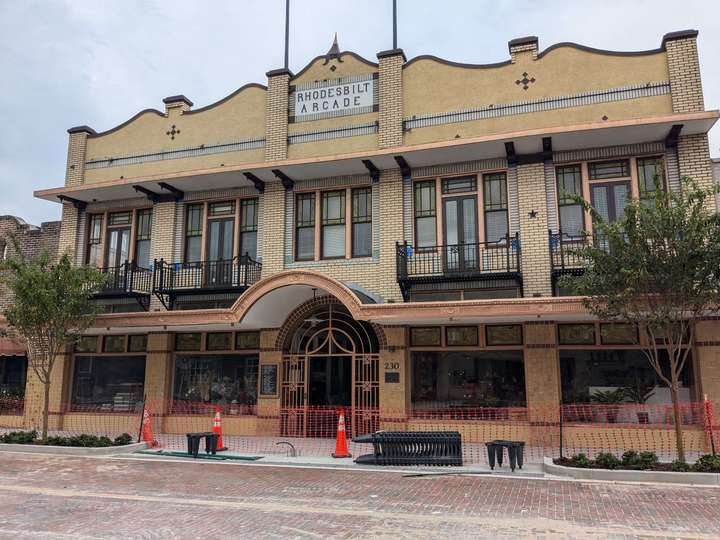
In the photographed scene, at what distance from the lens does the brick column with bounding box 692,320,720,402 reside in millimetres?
13765

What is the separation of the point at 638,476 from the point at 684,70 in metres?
9.84

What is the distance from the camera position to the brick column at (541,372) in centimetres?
1489

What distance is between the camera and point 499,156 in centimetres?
1625

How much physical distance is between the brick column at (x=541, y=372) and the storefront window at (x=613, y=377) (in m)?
0.33

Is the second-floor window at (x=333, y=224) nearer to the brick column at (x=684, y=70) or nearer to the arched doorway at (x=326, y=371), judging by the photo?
the arched doorway at (x=326, y=371)

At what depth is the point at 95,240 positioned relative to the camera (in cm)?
2038

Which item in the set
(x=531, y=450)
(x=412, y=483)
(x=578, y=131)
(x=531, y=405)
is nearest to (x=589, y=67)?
(x=578, y=131)

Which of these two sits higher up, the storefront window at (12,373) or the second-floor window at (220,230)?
the second-floor window at (220,230)

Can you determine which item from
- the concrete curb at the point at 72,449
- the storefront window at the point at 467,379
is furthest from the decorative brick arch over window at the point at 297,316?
the concrete curb at the point at 72,449

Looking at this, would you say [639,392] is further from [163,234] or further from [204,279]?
[163,234]

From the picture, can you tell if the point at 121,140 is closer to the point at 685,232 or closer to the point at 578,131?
the point at 578,131

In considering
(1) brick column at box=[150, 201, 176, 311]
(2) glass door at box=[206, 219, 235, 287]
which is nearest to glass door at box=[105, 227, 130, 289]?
(1) brick column at box=[150, 201, 176, 311]

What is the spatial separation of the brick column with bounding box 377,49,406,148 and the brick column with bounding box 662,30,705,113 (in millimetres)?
6755

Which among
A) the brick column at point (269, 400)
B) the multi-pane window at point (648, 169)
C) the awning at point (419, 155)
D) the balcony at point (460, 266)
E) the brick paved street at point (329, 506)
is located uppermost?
the awning at point (419, 155)
